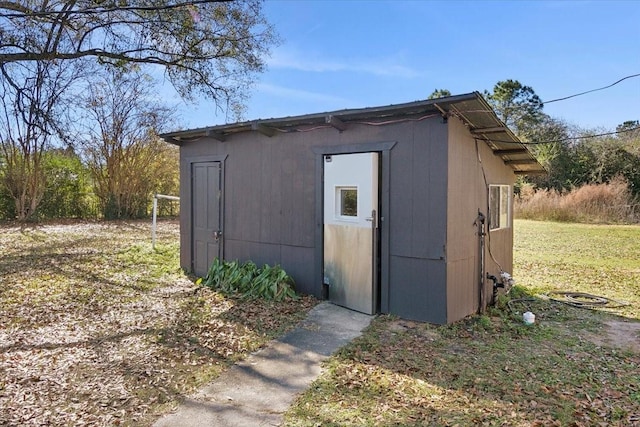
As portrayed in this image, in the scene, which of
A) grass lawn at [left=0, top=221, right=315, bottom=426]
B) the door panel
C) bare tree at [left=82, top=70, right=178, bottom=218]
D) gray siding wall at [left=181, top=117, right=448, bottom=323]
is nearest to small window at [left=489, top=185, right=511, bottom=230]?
gray siding wall at [left=181, top=117, right=448, bottom=323]

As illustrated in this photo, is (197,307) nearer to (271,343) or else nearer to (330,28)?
(271,343)

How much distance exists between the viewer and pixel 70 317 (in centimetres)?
489

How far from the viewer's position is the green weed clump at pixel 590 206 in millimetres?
17047

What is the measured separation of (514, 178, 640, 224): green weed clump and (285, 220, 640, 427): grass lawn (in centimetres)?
1294

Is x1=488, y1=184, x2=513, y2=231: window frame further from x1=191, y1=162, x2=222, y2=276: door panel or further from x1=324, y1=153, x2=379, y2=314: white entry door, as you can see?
x1=191, y1=162, x2=222, y2=276: door panel

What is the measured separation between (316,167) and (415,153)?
4.56ft

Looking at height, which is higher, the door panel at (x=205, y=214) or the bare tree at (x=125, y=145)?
Result: the bare tree at (x=125, y=145)

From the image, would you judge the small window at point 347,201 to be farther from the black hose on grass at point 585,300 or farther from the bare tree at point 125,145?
the bare tree at point 125,145

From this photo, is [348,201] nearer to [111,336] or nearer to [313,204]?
[313,204]

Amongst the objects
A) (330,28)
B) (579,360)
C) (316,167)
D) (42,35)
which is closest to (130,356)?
(316,167)

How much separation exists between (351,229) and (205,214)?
313 centimetres

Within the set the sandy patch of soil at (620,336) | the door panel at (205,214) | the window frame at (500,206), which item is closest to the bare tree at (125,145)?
the door panel at (205,214)

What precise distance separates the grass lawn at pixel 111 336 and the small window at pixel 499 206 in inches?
113

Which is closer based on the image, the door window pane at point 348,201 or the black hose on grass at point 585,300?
the door window pane at point 348,201
